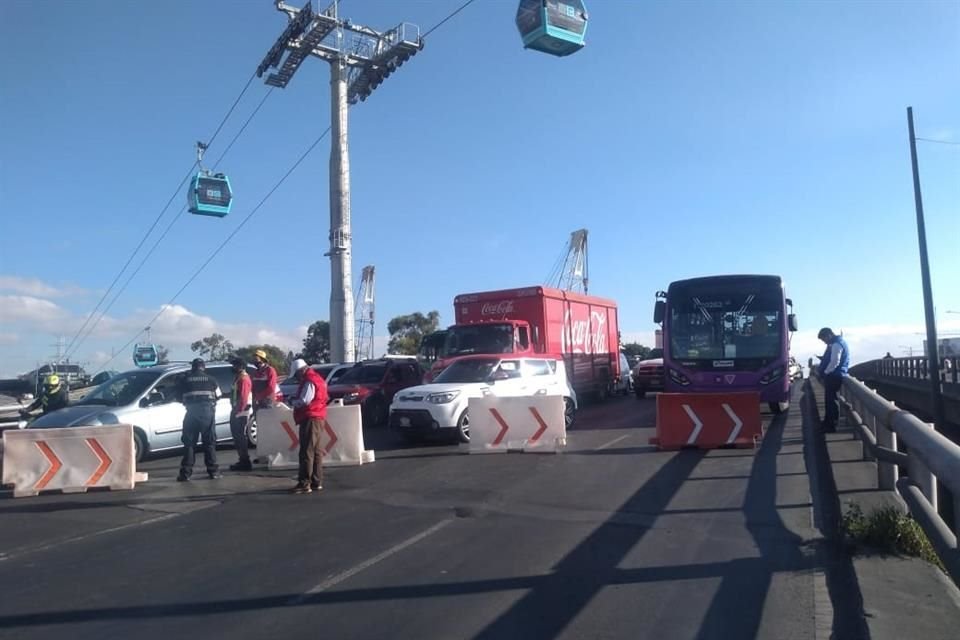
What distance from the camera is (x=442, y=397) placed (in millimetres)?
14922

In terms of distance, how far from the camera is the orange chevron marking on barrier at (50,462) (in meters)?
11.2

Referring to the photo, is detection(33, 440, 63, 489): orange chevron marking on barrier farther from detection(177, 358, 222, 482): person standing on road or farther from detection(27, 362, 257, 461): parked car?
detection(27, 362, 257, 461): parked car

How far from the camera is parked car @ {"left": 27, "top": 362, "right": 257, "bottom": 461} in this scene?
13258 mm

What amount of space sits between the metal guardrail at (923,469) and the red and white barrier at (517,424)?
18.6 feet

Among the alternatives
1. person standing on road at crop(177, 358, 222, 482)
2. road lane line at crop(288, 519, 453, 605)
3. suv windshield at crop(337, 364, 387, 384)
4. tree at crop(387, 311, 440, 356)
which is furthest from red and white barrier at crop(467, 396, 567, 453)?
tree at crop(387, 311, 440, 356)

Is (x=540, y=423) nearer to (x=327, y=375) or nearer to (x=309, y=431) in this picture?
(x=309, y=431)

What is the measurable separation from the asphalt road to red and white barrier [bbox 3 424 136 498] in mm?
349

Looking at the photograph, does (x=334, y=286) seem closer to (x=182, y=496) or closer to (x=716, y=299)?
(x=716, y=299)

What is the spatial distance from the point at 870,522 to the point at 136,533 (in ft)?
23.2

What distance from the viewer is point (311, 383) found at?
424 inches

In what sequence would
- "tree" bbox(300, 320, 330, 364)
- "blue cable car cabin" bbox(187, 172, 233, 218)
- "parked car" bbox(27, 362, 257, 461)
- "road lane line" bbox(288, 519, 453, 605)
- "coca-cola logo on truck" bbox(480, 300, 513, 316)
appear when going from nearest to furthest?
"road lane line" bbox(288, 519, 453, 605) → "parked car" bbox(27, 362, 257, 461) → "coca-cola logo on truck" bbox(480, 300, 513, 316) → "blue cable car cabin" bbox(187, 172, 233, 218) → "tree" bbox(300, 320, 330, 364)

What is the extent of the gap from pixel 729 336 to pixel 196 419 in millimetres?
11479

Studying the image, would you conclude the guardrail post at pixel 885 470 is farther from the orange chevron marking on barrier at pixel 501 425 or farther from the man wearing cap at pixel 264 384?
the man wearing cap at pixel 264 384

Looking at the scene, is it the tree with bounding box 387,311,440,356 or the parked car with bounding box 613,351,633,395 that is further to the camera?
the tree with bounding box 387,311,440,356
